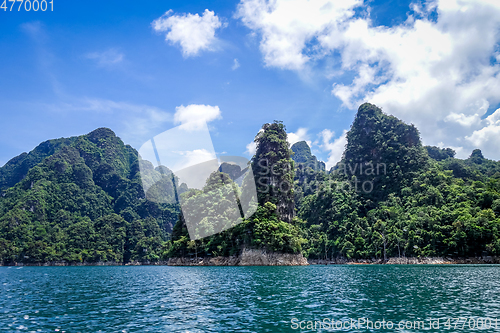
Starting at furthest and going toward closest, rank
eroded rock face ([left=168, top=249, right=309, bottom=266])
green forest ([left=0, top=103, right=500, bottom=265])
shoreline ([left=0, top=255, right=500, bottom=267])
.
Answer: green forest ([left=0, top=103, right=500, bottom=265]) → eroded rock face ([left=168, top=249, right=309, bottom=266]) → shoreline ([left=0, top=255, right=500, bottom=267])

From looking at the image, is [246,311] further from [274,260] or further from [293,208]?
[293,208]

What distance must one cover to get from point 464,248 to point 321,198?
144ft

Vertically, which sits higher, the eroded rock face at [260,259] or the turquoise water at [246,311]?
the turquoise water at [246,311]

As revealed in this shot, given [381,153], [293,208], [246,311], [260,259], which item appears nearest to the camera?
[246,311]

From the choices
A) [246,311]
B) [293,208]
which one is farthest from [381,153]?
[246,311]

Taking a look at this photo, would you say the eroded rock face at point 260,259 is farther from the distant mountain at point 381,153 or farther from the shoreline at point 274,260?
the distant mountain at point 381,153

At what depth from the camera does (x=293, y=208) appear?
2726 inches

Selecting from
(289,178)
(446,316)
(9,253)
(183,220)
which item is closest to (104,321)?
(446,316)

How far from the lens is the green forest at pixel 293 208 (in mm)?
61281

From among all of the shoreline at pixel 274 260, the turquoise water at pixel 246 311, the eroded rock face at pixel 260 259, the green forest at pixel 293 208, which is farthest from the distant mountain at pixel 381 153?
the turquoise water at pixel 246 311

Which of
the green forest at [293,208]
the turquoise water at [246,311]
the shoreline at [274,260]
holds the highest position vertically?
the green forest at [293,208]

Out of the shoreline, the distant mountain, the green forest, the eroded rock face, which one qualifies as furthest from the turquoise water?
the distant mountain

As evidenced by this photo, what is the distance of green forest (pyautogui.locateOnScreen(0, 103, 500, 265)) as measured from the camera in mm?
61281

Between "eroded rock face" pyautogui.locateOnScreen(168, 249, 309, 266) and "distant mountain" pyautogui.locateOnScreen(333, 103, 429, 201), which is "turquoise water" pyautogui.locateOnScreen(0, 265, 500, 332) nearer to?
"eroded rock face" pyautogui.locateOnScreen(168, 249, 309, 266)
